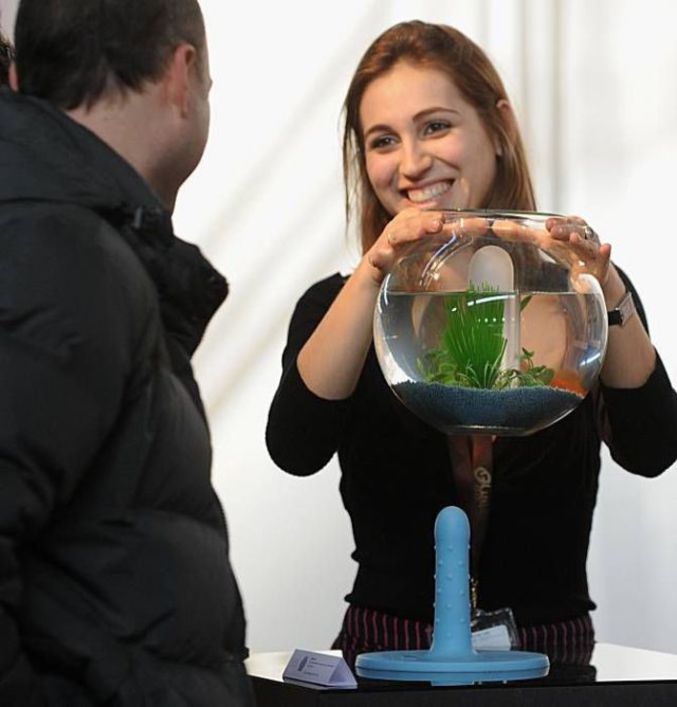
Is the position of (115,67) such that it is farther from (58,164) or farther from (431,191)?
(431,191)

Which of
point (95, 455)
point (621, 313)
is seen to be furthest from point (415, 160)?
point (95, 455)

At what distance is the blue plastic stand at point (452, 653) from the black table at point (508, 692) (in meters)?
0.04

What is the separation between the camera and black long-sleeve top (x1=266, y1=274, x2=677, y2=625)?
1.98m

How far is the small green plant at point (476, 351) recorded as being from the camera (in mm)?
1622

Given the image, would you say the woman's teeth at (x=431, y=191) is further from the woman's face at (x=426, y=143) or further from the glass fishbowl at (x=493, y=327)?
the glass fishbowl at (x=493, y=327)

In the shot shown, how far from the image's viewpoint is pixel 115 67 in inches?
46.8

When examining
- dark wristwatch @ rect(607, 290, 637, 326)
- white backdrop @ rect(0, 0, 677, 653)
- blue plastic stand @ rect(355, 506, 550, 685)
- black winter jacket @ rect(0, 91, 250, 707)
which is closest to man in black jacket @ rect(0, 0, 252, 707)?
black winter jacket @ rect(0, 91, 250, 707)

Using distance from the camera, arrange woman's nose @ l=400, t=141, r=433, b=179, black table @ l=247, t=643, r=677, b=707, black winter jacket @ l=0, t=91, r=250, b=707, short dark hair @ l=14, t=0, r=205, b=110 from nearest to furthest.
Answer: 1. black winter jacket @ l=0, t=91, r=250, b=707
2. short dark hair @ l=14, t=0, r=205, b=110
3. black table @ l=247, t=643, r=677, b=707
4. woman's nose @ l=400, t=141, r=433, b=179

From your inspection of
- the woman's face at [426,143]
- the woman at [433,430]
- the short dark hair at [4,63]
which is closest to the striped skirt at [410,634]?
the woman at [433,430]

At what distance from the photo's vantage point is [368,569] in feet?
6.64

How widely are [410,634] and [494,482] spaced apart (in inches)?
8.2

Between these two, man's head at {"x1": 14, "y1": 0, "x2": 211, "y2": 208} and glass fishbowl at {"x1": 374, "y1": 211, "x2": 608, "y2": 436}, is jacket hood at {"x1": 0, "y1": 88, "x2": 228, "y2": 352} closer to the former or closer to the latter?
man's head at {"x1": 14, "y1": 0, "x2": 211, "y2": 208}

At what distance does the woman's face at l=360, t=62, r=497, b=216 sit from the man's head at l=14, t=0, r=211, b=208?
0.90 m

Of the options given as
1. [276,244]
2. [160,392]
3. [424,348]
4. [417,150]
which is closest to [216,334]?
[276,244]
